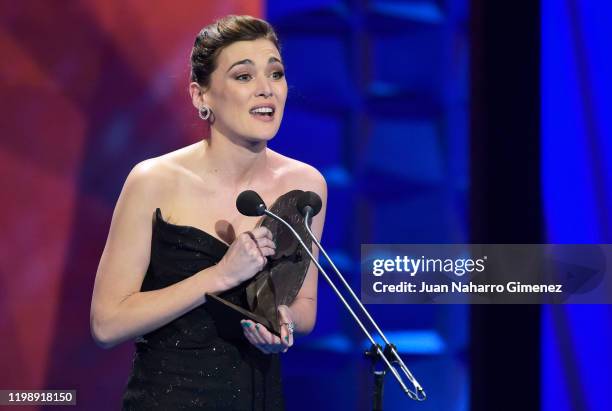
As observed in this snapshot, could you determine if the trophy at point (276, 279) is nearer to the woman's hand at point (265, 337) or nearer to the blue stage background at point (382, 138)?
the woman's hand at point (265, 337)

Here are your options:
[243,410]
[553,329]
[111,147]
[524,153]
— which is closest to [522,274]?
[553,329]

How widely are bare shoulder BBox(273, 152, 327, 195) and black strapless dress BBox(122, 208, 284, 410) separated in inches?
12.7

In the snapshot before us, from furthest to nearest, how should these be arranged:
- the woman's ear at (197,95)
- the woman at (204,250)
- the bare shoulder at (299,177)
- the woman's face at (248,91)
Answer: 1. the bare shoulder at (299,177)
2. the woman's ear at (197,95)
3. the woman's face at (248,91)
4. the woman at (204,250)

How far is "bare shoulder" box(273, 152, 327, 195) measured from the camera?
2238 mm

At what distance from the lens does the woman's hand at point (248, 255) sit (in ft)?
5.86

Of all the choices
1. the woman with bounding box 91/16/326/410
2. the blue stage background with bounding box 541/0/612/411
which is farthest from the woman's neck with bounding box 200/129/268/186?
the blue stage background with bounding box 541/0/612/411

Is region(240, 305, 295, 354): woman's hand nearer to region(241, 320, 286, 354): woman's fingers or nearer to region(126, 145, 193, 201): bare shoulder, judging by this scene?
region(241, 320, 286, 354): woman's fingers

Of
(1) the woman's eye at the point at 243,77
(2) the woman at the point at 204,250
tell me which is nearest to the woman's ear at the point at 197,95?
(2) the woman at the point at 204,250

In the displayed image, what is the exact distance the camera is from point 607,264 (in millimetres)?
2832

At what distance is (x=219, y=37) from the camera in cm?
209

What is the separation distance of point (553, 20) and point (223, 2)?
1131 mm

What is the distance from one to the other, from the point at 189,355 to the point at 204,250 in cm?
25

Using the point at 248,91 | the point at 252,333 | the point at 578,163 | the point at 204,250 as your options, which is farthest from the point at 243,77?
the point at 578,163

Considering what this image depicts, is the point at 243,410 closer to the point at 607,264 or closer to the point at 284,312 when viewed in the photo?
the point at 284,312
